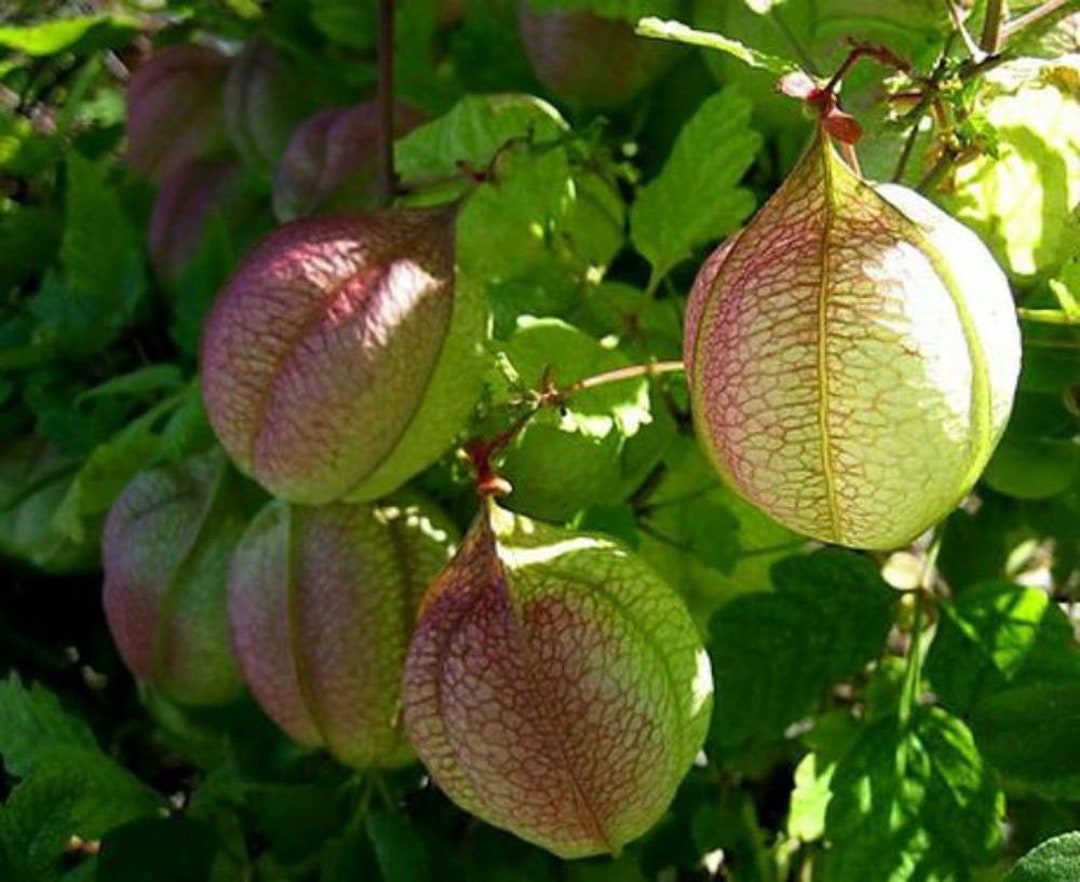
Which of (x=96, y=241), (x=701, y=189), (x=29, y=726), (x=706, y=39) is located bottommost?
(x=29, y=726)

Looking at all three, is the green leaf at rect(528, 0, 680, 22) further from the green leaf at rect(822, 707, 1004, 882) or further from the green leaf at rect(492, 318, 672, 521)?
the green leaf at rect(822, 707, 1004, 882)

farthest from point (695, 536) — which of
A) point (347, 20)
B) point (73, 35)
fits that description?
point (73, 35)

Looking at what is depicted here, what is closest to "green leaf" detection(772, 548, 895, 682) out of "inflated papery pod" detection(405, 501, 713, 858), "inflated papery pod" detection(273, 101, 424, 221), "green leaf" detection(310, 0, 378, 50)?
"inflated papery pod" detection(405, 501, 713, 858)

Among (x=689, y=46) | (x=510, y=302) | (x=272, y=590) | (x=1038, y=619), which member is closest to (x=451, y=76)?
(x=689, y=46)

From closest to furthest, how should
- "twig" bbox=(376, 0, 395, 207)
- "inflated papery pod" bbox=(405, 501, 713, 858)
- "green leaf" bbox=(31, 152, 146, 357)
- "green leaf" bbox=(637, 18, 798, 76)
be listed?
"green leaf" bbox=(637, 18, 798, 76) < "inflated papery pod" bbox=(405, 501, 713, 858) < "twig" bbox=(376, 0, 395, 207) < "green leaf" bbox=(31, 152, 146, 357)

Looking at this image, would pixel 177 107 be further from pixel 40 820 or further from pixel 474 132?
pixel 40 820

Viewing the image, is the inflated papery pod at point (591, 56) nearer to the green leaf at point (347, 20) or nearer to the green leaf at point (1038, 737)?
the green leaf at point (347, 20)
